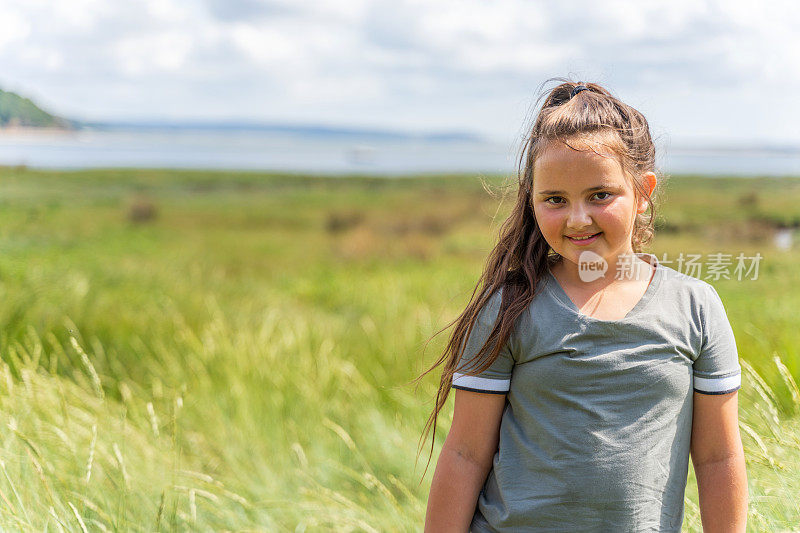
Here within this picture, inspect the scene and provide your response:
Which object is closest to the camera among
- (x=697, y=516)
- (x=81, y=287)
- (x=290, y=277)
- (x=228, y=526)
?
(x=697, y=516)

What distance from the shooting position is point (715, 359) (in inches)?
50.6

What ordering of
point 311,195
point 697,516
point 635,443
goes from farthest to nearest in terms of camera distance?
1. point 311,195
2. point 697,516
3. point 635,443

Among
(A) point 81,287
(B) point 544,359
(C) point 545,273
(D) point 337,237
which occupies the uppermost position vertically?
(C) point 545,273

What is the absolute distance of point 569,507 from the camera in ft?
4.13

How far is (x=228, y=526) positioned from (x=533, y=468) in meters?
1.50

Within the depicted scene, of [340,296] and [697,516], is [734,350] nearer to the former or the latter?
[697,516]

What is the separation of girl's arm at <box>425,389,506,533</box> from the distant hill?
280 centimetres

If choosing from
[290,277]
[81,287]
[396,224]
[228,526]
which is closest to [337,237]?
[396,224]

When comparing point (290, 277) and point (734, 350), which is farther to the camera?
point (290, 277)

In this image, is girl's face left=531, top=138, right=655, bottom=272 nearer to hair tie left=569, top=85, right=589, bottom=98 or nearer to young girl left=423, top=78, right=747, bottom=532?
young girl left=423, top=78, right=747, bottom=532

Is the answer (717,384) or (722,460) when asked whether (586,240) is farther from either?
(722,460)

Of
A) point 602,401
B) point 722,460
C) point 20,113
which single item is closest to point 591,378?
point 602,401

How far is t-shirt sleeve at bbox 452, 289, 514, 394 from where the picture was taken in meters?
1.30

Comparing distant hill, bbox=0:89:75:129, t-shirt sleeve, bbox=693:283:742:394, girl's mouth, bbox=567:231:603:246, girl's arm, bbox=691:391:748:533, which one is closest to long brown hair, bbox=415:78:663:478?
girl's mouth, bbox=567:231:603:246
